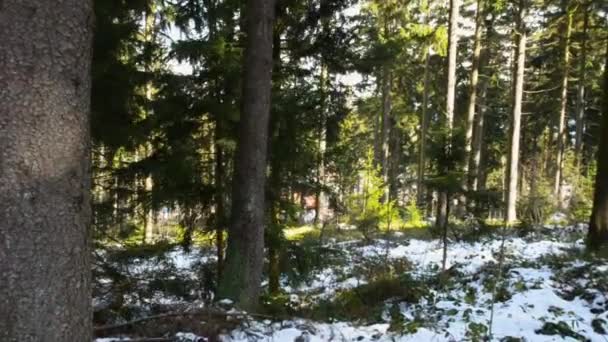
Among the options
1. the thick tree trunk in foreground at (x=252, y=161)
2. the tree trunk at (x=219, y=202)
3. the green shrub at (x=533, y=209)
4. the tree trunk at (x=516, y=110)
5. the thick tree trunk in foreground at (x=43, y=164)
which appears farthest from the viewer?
the tree trunk at (x=516, y=110)

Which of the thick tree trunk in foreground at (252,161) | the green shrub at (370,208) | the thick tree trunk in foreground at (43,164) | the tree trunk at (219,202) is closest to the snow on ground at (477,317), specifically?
the thick tree trunk in foreground at (252,161)

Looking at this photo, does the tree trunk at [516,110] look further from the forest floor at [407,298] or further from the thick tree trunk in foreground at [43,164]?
the thick tree trunk in foreground at [43,164]

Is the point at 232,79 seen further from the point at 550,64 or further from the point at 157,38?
the point at 550,64

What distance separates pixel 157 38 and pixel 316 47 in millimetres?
3483

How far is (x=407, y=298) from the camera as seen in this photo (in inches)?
250

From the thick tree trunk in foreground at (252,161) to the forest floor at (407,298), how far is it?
→ 613 mm

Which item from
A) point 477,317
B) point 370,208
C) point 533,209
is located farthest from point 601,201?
point 370,208

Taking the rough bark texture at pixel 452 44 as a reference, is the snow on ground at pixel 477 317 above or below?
below

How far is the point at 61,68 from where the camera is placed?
6.88ft

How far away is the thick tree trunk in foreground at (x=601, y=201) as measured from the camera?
24.6 ft

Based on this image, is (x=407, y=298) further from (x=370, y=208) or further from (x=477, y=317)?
(x=370, y=208)

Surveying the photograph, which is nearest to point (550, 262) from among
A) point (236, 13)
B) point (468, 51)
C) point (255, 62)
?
point (255, 62)

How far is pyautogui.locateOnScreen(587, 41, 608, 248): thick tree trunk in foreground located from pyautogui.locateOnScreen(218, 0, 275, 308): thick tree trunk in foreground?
600 cm

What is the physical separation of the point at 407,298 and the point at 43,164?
213 inches
